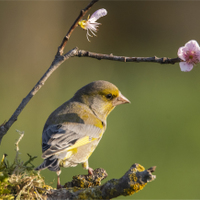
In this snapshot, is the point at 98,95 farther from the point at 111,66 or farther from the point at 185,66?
the point at 111,66

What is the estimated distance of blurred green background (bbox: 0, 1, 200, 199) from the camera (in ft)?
26.9

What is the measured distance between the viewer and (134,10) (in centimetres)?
1066

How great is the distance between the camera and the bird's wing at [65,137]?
10.8 ft

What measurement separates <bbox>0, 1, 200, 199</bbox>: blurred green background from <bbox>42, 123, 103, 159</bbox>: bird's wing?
3.85 m

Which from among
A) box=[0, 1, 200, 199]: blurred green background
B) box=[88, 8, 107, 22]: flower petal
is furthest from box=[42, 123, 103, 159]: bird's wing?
box=[0, 1, 200, 199]: blurred green background

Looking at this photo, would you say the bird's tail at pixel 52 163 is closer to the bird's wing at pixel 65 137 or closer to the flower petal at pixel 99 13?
the bird's wing at pixel 65 137

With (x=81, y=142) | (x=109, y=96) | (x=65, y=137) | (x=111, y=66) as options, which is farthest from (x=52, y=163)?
(x=111, y=66)

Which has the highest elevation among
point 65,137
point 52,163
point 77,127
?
point 77,127

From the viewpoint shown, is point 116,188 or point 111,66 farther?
point 111,66

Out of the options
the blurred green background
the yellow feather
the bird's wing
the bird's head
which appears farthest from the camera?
the blurred green background

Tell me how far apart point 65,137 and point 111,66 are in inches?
287

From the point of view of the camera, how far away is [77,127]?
3693 mm

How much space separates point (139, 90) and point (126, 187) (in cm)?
724

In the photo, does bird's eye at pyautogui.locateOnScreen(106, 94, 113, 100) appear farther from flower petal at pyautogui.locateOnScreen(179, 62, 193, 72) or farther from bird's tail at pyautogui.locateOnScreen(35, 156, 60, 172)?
flower petal at pyautogui.locateOnScreen(179, 62, 193, 72)
